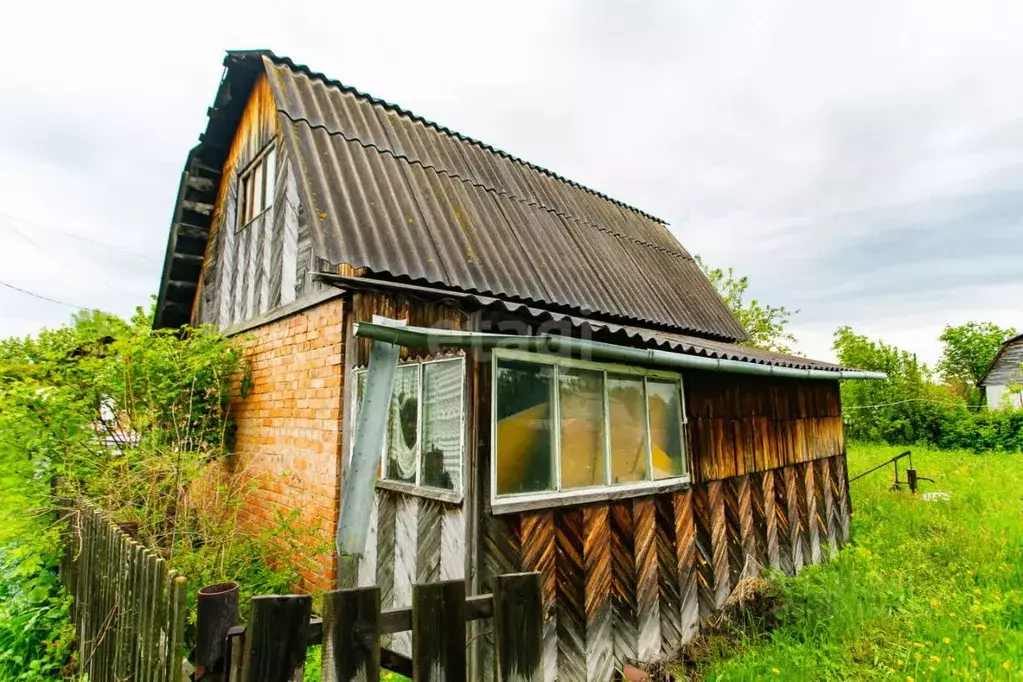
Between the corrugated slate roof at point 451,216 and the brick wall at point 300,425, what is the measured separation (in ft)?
2.92

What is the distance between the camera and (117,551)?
9.67 feet

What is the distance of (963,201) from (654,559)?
46404 mm

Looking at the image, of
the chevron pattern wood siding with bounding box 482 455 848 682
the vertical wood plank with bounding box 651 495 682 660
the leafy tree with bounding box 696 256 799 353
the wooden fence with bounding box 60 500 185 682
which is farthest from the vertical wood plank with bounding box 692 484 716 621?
the leafy tree with bounding box 696 256 799 353

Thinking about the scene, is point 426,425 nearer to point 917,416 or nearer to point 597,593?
point 597,593

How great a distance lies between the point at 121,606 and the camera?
2.81 m

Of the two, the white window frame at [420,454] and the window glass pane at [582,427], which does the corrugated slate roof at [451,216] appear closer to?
the white window frame at [420,454]

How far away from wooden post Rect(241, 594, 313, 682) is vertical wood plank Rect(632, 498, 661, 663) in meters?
3.08

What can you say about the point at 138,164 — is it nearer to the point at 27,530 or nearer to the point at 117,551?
the point at 27,530

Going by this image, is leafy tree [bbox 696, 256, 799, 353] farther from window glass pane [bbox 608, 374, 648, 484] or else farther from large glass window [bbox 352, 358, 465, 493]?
large glass window [bbox 352, 358, 465, 493]

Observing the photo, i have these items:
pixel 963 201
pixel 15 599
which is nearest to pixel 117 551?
pixel 15 599

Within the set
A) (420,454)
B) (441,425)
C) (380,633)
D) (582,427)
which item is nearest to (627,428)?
(582,427)

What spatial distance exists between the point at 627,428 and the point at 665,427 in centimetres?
60

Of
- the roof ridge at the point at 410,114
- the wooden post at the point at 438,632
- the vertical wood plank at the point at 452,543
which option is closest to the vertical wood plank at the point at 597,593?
the vertical wood plank at the point at 452,543

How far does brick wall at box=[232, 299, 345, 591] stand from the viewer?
436 cm
